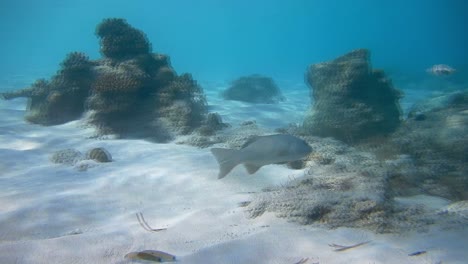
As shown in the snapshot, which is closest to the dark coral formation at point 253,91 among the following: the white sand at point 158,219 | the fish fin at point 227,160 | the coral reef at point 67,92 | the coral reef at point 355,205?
the coral reef at point 67,92

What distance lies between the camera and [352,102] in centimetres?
863

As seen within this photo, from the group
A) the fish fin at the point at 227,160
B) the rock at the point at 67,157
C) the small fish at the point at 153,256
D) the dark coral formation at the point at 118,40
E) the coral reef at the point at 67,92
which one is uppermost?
the dark coral formation at the point at 118,40

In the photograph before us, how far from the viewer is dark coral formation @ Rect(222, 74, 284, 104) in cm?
1953

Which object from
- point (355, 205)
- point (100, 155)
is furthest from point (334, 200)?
point (100, 155)

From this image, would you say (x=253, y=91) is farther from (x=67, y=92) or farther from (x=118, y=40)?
(x=67, y=92)

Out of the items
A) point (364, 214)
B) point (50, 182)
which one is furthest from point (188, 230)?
point (50, 182)

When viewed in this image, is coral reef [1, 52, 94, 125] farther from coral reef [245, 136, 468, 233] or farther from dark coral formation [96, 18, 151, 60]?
coral reef [245, 136, 468, 233]

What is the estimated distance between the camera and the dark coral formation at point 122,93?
8906 millimetres

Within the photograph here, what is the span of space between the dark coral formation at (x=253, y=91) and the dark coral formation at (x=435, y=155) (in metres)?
11.4

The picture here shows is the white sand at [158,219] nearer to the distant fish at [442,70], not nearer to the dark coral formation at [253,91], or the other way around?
the distant fish at [442,70]

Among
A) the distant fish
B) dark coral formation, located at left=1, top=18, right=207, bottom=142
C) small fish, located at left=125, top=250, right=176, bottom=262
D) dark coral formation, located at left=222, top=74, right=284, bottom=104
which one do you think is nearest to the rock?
dark coral formation, located at left=1, top=18, right=207, bottom=142

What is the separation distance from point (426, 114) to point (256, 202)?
7.35 meters

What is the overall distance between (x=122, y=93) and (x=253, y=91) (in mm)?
11989

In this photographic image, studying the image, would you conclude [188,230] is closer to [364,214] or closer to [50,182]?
[364,214]
